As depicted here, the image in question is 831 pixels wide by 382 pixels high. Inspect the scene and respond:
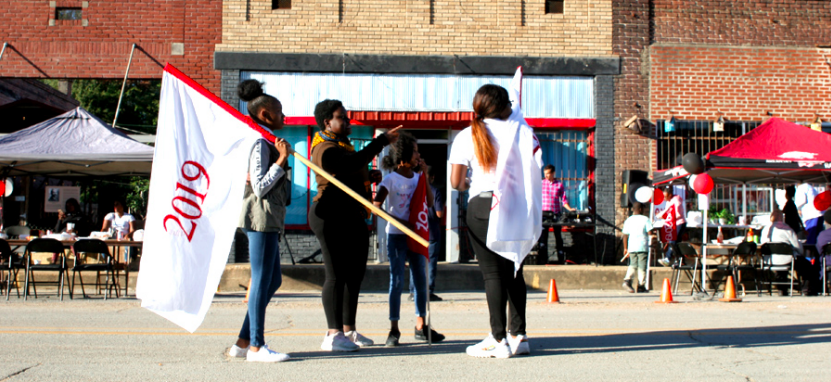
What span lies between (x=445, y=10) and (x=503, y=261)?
34.6ft

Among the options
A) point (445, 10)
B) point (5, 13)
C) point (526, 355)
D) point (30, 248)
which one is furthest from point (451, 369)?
point (5, 13)

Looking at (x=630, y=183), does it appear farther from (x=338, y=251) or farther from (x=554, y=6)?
(x=338, y=251)

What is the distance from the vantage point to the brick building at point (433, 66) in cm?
1457

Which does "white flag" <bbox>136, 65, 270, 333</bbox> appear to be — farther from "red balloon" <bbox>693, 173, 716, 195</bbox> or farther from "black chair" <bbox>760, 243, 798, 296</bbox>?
"black chair" <bbox>760, 243, 798, 296</bbox>

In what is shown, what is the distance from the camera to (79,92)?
→ 33.2 m

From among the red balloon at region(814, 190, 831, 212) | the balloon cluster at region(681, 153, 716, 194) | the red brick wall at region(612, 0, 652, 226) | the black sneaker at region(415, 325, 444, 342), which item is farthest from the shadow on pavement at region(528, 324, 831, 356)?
the red brick wall at region(612, 0, 652, 226)

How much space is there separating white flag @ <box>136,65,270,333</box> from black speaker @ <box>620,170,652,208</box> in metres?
10.8

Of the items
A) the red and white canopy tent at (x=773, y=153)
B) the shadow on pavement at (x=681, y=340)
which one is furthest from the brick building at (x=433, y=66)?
the shadow on pavement at (x=681, y=340)

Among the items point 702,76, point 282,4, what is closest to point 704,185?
point 702,76

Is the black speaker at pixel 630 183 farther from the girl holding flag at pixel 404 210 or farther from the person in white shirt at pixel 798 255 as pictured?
the girl holding flag at pixel 404 210

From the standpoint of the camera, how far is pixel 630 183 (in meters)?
14.5

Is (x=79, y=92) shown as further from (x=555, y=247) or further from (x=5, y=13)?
(x=555, y=247)

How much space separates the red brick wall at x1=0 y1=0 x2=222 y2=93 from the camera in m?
14.7

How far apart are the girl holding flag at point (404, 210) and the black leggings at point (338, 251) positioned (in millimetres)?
673
